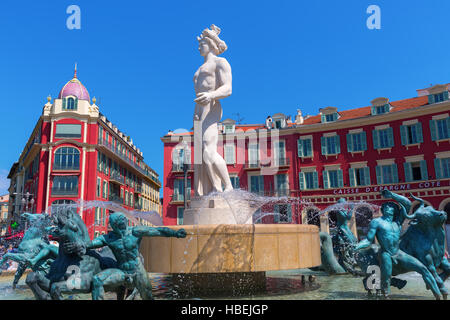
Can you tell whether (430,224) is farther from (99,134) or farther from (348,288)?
(99,134)

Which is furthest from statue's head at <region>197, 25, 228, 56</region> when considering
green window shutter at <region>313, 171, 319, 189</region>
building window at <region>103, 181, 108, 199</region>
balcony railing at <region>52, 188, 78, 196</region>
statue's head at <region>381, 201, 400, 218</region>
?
building window at <region>103, 181, 108, 199</region>

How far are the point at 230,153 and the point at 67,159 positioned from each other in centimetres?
1670

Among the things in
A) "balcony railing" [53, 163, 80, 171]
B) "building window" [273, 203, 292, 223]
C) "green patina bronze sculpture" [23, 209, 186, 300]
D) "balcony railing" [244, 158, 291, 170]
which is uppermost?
"balcony railing" [53, 163, 80, 171]

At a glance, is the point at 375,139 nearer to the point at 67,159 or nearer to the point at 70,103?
the point at 67,159

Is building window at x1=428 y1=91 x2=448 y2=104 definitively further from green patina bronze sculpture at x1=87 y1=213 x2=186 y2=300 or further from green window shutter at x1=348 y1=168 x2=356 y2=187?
green patina bronze sculpture at x1=87 y1=213 x2=186 y2=300

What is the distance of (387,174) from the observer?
28938 mm

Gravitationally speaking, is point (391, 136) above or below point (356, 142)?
above

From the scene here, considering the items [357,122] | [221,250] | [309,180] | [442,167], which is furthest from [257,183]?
[221,250]

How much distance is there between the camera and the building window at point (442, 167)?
26402 mm

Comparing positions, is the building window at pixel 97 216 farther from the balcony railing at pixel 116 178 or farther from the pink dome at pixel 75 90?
the pink dome at pixel 75 90

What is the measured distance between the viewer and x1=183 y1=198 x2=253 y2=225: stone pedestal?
7562mm

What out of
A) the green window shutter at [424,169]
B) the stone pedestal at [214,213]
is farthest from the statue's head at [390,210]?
the green window shutter at [424,169]

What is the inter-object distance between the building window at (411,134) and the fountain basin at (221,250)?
85.9ft

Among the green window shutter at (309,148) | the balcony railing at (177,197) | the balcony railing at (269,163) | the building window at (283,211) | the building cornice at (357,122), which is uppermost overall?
the building cornice at (357,122)
